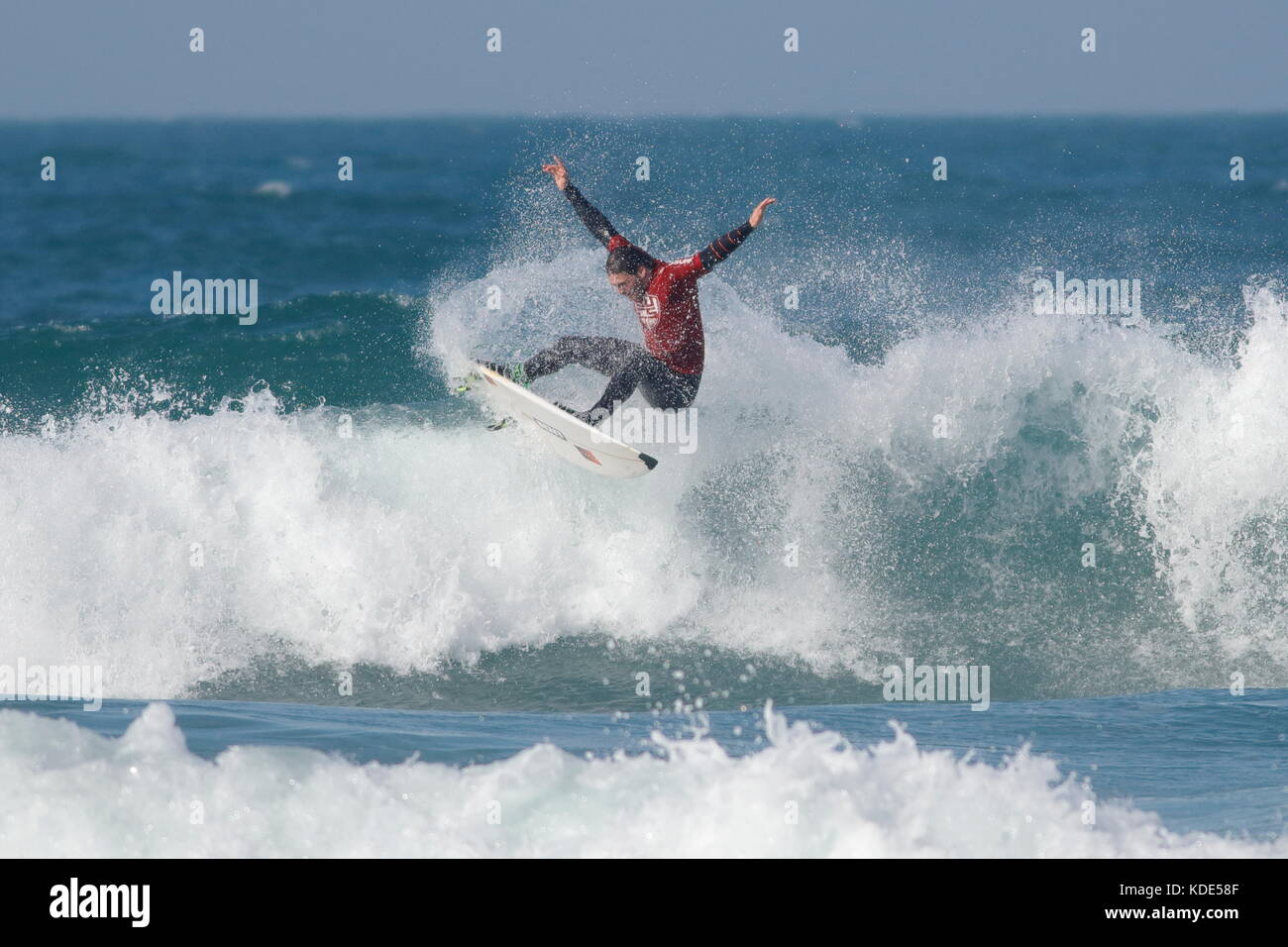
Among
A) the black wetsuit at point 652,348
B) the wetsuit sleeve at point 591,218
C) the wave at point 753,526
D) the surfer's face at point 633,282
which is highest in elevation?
the wetsuit sleeve at point 591,218

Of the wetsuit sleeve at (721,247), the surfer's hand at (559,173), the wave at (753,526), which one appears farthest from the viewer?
the wave at (753,526)

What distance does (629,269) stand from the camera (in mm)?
9516

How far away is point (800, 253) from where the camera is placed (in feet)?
65.1

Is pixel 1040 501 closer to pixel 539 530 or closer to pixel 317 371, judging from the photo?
pixel 539 530

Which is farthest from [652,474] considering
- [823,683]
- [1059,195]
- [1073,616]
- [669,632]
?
[1059,195]

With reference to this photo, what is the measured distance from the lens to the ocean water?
236 inches

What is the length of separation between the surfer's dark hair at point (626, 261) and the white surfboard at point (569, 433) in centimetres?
107

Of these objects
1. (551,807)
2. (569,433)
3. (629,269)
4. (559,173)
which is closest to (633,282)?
(629,269)

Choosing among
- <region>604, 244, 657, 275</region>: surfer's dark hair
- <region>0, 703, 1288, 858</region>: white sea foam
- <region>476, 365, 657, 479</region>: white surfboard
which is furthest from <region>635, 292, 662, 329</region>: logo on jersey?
<region>0, 703, 1288, 858</region>: white sea foam

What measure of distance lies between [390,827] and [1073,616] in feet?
20.5

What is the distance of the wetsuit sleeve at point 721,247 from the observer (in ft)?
29.2

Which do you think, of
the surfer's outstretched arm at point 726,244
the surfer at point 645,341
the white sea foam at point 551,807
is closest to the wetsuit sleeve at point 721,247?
the surfer's outstretched arm at point 726,244

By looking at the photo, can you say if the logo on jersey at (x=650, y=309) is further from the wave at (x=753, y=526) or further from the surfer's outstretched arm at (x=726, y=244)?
the wave at (x=753, y=526)

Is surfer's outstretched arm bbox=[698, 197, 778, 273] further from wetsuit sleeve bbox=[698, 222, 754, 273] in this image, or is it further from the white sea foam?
the white sea foam
